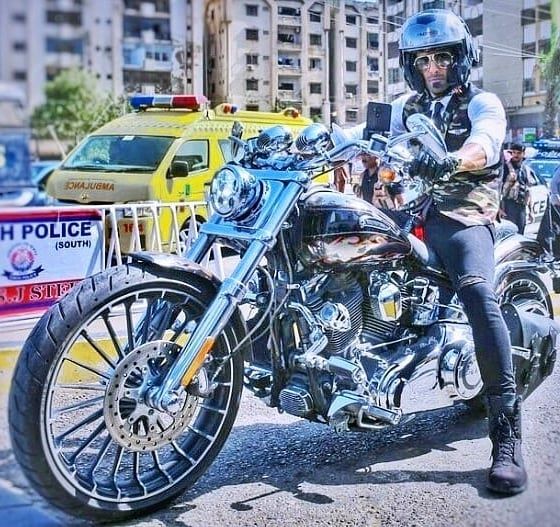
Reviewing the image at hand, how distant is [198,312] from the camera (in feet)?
8.07

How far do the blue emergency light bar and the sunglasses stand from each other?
0.74 meters

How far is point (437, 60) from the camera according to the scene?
279 centimetres

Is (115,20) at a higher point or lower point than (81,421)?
higher

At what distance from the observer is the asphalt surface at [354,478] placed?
246 cm

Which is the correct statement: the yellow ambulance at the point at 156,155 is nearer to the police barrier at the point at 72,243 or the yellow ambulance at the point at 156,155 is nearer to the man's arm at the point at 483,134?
the police barrier at the point at 72,243

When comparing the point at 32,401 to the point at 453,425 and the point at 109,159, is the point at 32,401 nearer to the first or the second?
the point at 109,159

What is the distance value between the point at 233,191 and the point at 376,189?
0.53 metres

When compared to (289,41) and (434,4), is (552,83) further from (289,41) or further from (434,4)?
(289,41)

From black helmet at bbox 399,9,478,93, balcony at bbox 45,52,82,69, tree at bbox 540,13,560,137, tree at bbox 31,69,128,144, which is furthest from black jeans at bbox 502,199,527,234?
balcony at bbox 45,52,82,69

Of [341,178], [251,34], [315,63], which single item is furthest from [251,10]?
[341,178]

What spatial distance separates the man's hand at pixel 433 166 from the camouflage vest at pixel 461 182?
0.22 m

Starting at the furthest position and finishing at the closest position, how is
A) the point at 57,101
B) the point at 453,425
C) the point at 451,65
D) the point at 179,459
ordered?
the point at 453,425, the point at 451,65, the point at 179,459, the point at 57,101

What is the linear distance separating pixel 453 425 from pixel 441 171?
1.06 m

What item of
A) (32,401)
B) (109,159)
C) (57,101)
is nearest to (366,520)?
(32,401)
